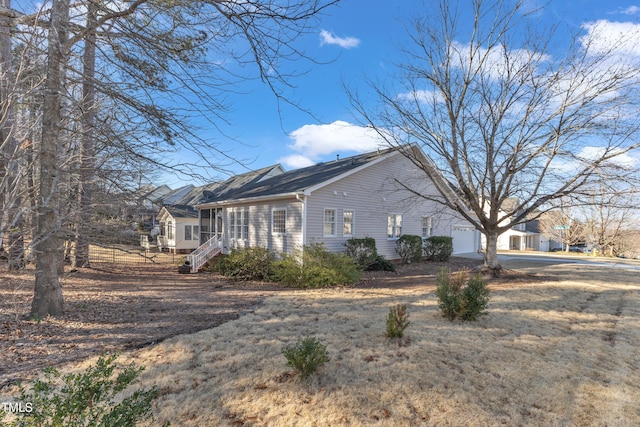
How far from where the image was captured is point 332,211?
13617 millimetres

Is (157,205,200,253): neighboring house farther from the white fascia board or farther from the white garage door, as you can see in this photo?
the white garage door

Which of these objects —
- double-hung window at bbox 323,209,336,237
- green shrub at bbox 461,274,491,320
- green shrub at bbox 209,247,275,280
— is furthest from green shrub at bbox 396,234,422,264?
green shrub at bbox 461,274,491,320

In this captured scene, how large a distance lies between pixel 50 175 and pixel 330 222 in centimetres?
988

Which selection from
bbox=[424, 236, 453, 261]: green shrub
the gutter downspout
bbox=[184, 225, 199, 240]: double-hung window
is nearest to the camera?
the gutter downspout

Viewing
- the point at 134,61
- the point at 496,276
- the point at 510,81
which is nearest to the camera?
the point at 134,61

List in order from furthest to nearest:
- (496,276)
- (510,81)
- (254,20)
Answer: (496,276) < (510,81) < (254,20)

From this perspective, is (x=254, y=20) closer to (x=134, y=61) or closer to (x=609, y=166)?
(x=134, y=61)

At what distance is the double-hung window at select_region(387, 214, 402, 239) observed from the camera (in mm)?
15945

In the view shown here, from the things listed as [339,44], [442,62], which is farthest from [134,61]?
[442,62]

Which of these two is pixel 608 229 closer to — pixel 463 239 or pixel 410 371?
pixel 463 239

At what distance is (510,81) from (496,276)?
255 inches

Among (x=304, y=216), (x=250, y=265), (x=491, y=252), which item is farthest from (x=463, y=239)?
(x=250, y=265)

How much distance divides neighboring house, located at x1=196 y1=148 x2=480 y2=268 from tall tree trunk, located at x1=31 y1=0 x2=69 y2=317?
7608 millimetres

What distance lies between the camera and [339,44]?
427cm
